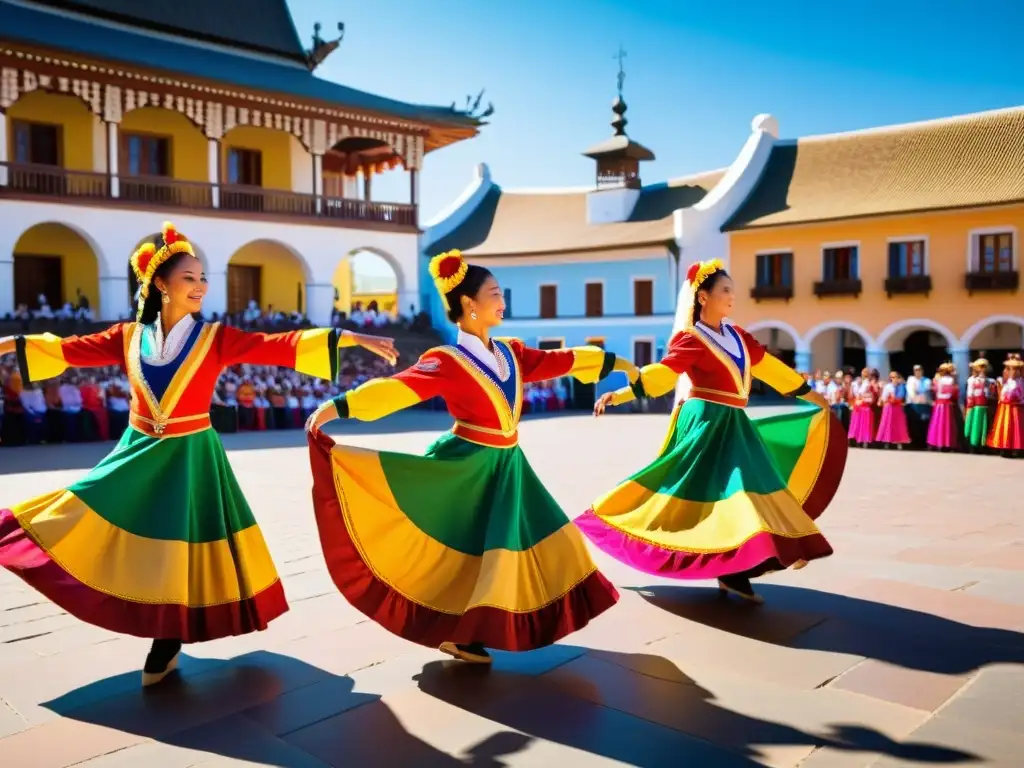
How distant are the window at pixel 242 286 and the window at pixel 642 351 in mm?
12845

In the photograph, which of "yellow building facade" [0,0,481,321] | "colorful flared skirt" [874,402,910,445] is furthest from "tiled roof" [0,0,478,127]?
"colorful flared skirt" [874,402,910,445]

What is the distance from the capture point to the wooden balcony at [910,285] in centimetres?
2739

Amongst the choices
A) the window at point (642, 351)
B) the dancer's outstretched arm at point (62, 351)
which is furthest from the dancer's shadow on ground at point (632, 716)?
the window at point (642, 351)

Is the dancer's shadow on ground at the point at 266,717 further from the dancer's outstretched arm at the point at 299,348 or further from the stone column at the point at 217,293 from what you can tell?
the stone column at the point at 217,293

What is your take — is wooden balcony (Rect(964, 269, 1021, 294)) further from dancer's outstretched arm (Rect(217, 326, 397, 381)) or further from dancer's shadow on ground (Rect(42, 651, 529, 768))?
dancer's shadow on ground (Rect(42, 651, 529, 768))

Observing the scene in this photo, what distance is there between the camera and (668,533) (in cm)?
538

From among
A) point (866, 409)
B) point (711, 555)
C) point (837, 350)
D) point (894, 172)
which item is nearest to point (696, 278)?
A: point (711, 555)

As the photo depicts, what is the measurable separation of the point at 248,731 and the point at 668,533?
2.62 m

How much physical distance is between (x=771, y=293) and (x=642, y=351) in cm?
516

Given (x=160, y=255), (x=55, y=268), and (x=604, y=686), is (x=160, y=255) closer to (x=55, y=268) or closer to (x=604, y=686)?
(x=604, y=686)

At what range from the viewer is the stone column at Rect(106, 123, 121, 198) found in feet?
83.0

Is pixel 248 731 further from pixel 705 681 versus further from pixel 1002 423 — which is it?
pixel 1002 423

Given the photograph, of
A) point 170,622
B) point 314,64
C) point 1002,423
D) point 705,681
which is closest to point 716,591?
point 705,681

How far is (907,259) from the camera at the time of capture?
1103 inches
